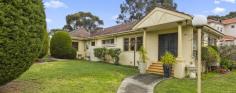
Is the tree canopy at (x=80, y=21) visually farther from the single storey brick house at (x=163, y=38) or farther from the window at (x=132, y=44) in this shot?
the window at (x=132, y=44)

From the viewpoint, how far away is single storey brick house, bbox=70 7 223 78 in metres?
14.9

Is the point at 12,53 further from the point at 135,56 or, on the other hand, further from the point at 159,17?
the point at 135,56

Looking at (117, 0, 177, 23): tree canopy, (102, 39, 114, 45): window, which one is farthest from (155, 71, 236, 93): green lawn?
(117, 0, 177, 23): tree canopy

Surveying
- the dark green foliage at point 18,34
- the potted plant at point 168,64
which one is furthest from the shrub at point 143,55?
the dark green foliage at point 18,34

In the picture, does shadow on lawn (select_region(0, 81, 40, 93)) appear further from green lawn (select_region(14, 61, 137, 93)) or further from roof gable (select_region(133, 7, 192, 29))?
roof gable (select_region(133, 7, 192, 29))

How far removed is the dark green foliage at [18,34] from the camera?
678 cm

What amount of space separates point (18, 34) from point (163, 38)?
12.2 m

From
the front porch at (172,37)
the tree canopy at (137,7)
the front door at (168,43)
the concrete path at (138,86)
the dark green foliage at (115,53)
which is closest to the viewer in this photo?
the concrete path at (138,86)

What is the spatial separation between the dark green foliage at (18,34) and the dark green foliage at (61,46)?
17.6m

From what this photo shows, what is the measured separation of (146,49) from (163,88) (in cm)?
688

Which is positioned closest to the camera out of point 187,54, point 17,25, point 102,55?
point 17,25

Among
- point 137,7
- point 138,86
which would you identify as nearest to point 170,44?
point 138,86

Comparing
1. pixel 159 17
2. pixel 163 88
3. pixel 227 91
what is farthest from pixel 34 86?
pixel 159 17

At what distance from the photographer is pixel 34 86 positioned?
390 inches
